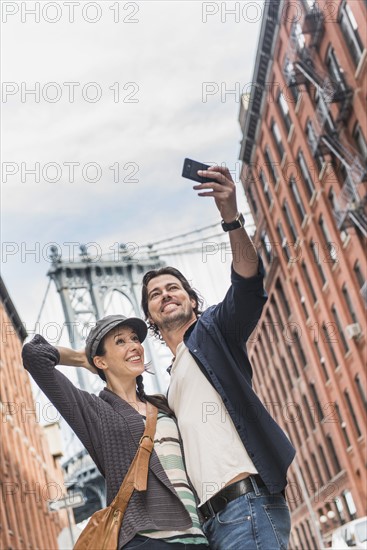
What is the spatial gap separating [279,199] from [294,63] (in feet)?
39.8

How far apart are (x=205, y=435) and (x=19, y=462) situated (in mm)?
42482

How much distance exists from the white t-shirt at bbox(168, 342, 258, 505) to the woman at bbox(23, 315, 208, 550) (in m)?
0.08

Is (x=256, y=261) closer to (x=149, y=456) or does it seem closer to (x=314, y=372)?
(x=149, y=456)

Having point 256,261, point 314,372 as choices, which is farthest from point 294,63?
point 256,261

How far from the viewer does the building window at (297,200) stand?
45.8 meters

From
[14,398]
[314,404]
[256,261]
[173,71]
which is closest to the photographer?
[256,261]

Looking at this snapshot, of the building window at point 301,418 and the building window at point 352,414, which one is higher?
the building window at point 301,418

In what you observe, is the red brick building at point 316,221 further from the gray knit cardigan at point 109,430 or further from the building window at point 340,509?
the gray knit cardigan at point 109,430

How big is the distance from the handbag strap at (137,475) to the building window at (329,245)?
3687 cm

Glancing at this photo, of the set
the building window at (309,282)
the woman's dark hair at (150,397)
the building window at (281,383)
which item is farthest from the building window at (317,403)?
the woman's dark hair at (150,397)

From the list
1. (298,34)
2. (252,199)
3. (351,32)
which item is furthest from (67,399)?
(252,199)

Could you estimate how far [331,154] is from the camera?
38375 millimetres

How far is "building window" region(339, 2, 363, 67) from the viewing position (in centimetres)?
3322

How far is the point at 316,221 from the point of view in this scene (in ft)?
142
